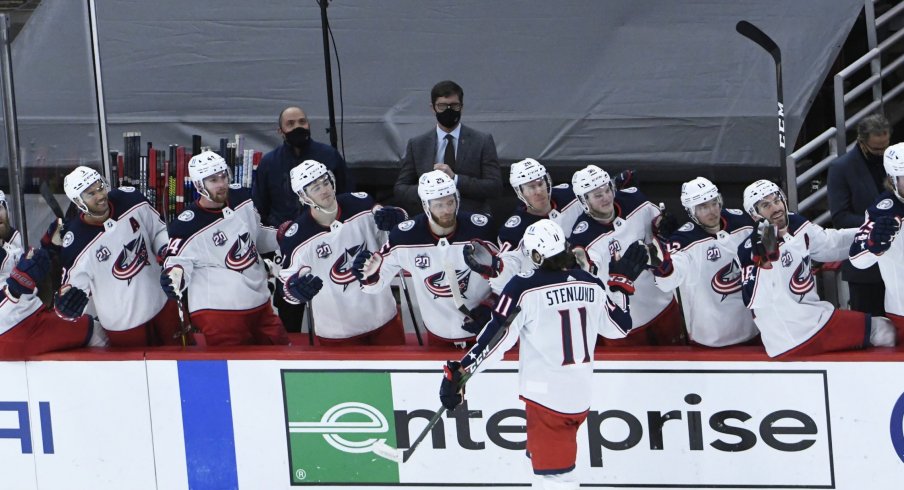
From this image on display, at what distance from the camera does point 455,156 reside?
693 centimetres

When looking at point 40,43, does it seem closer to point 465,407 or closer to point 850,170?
point 465,407

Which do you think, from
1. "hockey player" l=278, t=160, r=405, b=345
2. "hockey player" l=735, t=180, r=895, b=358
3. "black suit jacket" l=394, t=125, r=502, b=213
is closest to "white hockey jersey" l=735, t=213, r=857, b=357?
"hockey player" l=735, t=180, r=895, b=358

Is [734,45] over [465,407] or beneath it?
over

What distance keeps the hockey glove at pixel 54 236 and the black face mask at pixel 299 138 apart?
1161 mm

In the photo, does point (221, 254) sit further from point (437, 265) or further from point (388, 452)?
point (388, 452)

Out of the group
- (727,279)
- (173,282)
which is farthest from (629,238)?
(173,282)

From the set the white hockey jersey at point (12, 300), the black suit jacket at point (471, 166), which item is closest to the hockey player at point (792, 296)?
the black suit jacket at point (471, 166)

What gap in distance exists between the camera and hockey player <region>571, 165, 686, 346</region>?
609 cm

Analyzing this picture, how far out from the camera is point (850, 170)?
248 inches

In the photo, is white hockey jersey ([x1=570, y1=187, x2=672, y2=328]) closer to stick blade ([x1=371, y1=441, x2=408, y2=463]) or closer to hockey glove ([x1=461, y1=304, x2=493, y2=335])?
hockey glove ([x1=461, y1=304, x2=493, y2=335])

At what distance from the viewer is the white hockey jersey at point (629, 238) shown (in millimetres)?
6148

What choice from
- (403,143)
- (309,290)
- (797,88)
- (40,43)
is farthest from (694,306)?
(40,43)

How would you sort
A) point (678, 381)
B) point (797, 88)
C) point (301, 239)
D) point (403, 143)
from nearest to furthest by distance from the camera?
point (678, 381), point (301, 239), point (797, 88), point (403, 143)

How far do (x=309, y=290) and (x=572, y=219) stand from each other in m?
1.26
